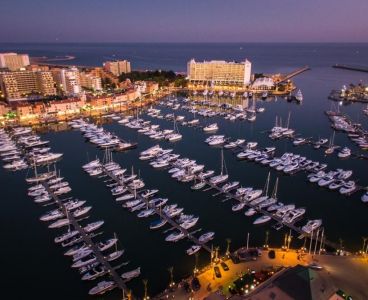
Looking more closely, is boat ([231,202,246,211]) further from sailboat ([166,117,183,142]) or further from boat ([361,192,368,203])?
sailboat ([166,117,183,142])

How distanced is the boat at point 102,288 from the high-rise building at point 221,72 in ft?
302

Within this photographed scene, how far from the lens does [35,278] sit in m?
24.1

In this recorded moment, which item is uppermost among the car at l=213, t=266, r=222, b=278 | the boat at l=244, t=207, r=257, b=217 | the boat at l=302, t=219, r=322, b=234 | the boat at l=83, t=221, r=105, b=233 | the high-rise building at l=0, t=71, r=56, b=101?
the high-rise building at l=0, t=71, r=56, b=101

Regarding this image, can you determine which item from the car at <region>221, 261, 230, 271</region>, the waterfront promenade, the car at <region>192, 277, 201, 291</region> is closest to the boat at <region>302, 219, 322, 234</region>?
the waterfront promenade

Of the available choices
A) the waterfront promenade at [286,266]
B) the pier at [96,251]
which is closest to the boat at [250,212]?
the waterfront promenade at [286,266]

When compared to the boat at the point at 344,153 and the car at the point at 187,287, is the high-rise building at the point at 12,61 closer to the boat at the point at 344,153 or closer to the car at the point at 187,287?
the boat at the point at 344,153

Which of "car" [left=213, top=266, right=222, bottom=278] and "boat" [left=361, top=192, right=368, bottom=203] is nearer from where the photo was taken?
"car" [left=213, top=266, right=222, bottom=278]

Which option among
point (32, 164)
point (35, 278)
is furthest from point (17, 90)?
point (35, 278)

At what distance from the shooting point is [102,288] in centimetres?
2192

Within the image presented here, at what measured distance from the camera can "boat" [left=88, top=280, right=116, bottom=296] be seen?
2180cm

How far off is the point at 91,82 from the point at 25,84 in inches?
704

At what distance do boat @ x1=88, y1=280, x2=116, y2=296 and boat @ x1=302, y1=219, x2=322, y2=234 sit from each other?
16779mm

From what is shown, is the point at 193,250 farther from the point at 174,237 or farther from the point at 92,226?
the point at 92,226

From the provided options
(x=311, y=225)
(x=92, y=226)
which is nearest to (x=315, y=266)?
(x=311, y=225)
